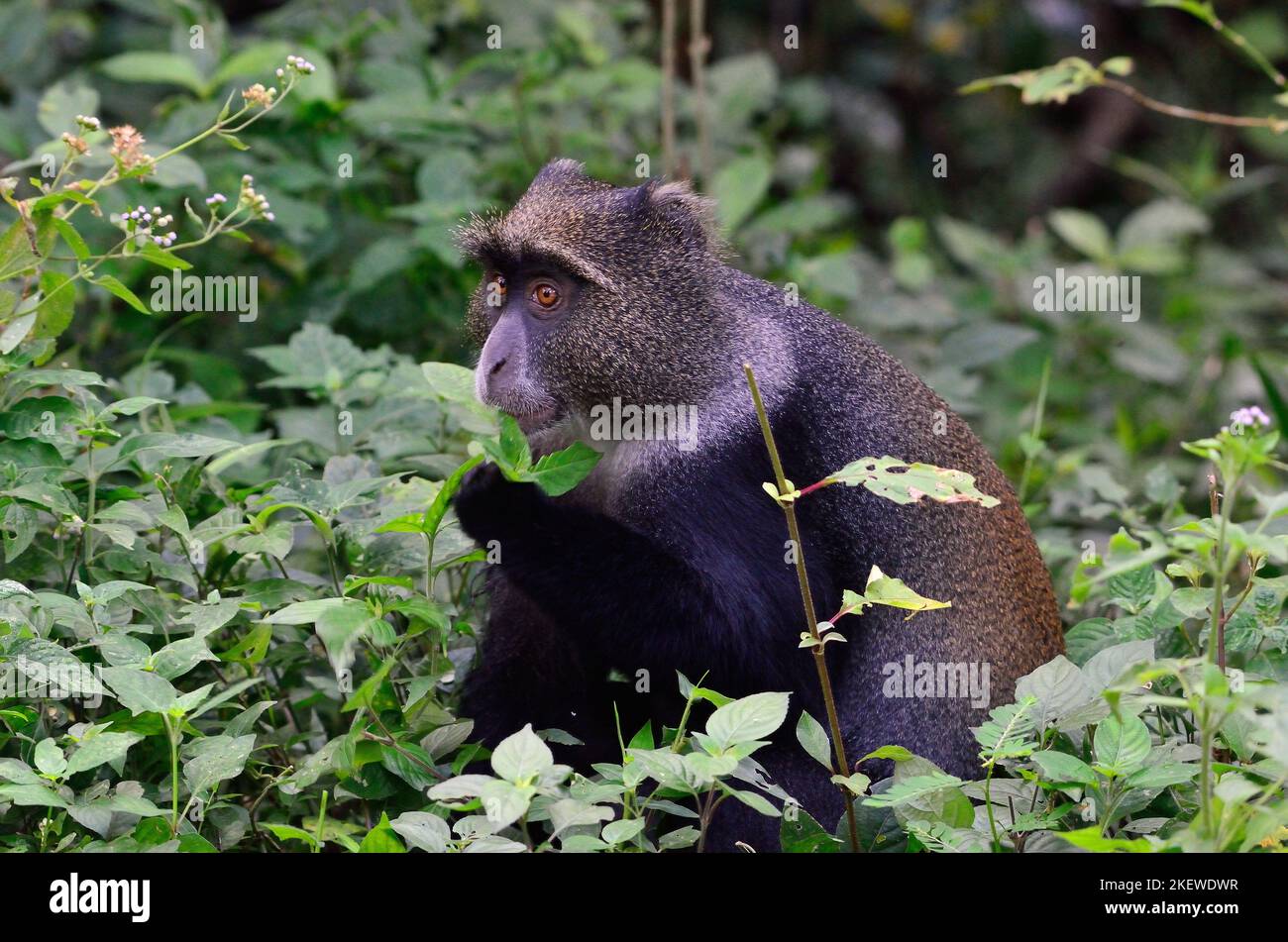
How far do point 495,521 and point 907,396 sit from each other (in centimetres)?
159

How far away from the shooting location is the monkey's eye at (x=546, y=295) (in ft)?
17.6

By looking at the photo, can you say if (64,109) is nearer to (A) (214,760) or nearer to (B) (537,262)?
(B) (537,262)

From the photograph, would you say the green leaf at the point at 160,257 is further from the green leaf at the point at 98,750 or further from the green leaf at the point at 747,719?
the green leaf at the point at 747,719

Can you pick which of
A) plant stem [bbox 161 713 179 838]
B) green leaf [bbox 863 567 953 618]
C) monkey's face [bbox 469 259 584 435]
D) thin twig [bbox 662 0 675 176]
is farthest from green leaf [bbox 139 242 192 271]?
thin twig [bbox 662 0 675 176]

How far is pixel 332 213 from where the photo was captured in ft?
27.9

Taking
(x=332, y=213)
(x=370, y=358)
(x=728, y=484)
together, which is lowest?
(x=728, y=484)

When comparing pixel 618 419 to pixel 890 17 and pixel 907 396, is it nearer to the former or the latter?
pixel 907 396

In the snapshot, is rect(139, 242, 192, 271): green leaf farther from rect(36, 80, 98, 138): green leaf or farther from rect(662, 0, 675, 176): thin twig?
rect(662, 0, 675, 176): thin twig

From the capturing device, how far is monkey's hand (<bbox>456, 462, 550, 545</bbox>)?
5.06 meters

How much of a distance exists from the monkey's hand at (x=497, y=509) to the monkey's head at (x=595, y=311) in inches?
12.5

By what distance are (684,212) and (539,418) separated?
938mm

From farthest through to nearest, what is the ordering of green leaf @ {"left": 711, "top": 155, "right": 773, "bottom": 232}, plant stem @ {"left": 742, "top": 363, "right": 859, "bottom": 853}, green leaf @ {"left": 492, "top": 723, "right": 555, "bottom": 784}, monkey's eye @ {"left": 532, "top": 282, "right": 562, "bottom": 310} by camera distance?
1. green leaf @ {"left": 711, "top": 155, "right": 773, "bottom": 232}
2. monkey's eye @ {"left": 532, "top": 282, "right": 562, "bottom": 310}
3. plant stem @ {"left": 742, "top": 363, "right": 859, "bottom": 853}
4. green leaf @ {"left": 492, "top": 723, "right": 555, "bottom": 784}

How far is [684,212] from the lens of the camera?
5547mm

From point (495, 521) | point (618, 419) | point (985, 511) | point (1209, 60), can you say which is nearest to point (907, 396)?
point (985, 511)
